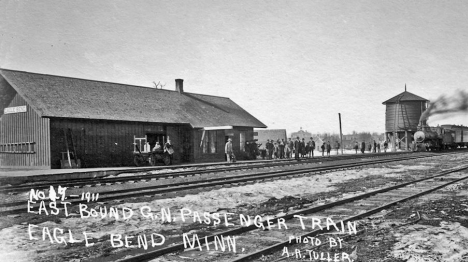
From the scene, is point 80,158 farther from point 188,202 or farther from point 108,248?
point 108,248

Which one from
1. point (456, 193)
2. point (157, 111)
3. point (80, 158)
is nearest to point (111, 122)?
point (80, 158)

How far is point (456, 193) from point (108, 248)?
9511 mm

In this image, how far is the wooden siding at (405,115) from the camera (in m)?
53.8

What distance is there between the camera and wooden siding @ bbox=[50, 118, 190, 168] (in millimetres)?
20719

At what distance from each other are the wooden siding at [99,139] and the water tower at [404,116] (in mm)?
39947

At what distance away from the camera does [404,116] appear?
5409cm

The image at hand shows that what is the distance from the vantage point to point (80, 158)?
21.5 m

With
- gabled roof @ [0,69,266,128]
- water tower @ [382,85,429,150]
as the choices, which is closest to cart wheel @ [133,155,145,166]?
gabled roof @ [0,69,266,128]

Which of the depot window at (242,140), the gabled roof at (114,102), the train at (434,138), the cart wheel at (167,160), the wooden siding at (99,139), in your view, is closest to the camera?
the wooden siding at (99,139)

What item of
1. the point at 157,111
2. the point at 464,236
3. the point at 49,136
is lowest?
the point at 464,236

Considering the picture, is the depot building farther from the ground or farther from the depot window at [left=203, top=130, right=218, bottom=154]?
the ground

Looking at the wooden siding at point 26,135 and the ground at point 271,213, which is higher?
the wooden siding at point 26,135

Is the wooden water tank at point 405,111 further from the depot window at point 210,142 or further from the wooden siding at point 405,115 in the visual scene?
the depot window at point 210,142

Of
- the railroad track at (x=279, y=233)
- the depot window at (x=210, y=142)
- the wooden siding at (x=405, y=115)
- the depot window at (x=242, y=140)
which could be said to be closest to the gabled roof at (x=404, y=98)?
the wooden siding at (x=405, y=115)
